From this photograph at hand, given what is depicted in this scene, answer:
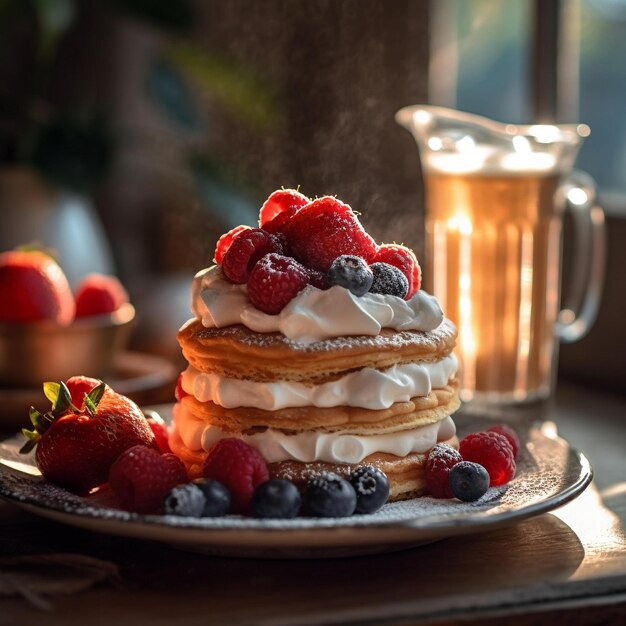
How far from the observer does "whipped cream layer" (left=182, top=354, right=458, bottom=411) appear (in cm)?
115

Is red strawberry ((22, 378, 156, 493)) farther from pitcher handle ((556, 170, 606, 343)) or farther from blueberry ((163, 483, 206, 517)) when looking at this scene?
pitcher handle ((556, 170, 606, 343))

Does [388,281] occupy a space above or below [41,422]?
above

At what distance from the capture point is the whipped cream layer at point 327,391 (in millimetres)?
1147

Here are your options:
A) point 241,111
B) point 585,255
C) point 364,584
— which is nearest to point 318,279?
point 364,584

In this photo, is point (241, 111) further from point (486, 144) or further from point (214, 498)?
point (214, 498)

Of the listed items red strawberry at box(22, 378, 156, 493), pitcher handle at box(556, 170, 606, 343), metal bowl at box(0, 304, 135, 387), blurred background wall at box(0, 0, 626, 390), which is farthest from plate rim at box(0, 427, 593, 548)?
blurred background wall at box(0, 0, 626, 390)

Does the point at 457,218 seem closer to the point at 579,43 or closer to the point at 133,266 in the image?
the point at 579,43

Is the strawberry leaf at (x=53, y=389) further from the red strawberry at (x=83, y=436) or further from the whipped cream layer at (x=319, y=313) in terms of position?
the whipped cream layer at (x=319, y=313)

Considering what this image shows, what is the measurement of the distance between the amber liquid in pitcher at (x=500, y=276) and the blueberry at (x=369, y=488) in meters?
0.72

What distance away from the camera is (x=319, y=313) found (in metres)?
1.15

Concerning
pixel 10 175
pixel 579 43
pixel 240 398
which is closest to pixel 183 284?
pixel 10 175

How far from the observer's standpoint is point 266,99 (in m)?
2.81

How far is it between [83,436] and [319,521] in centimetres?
33

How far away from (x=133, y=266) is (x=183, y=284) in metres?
1.17
